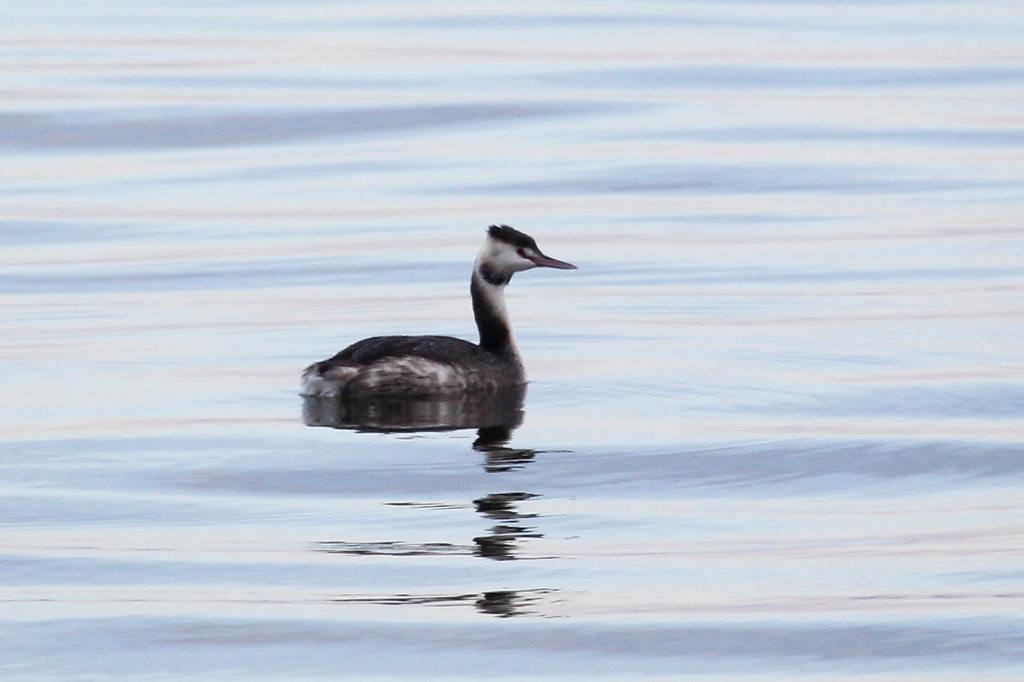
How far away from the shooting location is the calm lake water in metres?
8.23

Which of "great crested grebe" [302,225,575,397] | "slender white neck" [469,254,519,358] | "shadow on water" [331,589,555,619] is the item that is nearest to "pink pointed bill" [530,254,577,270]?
"great crested grebe" [302,225,575,397]

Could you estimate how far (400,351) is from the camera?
12.6 metres

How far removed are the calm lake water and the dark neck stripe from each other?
31 centimetres

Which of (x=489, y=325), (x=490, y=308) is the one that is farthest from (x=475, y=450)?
(x=490, y=308)

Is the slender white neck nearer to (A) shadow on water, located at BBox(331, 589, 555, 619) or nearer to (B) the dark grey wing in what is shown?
(B) the dark grey wing

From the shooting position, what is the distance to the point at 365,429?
11.9 metres

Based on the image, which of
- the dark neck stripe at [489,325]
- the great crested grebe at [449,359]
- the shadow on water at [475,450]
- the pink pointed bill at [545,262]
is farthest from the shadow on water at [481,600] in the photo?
the pink pointed bill at [545,262]

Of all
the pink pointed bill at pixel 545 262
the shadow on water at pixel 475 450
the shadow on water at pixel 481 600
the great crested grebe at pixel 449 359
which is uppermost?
the pink pointed bill at pixel 545 262

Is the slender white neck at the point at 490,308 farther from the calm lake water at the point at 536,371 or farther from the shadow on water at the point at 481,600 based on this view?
the shadow on water at the point at 481,600

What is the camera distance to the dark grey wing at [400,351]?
493 inches

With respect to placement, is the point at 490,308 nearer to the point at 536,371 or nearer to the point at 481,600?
the point at 536,371

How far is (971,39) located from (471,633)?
2597 centimetres

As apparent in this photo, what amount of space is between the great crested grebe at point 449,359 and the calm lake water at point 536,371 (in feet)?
1.03

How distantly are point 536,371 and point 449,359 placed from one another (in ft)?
3.21
